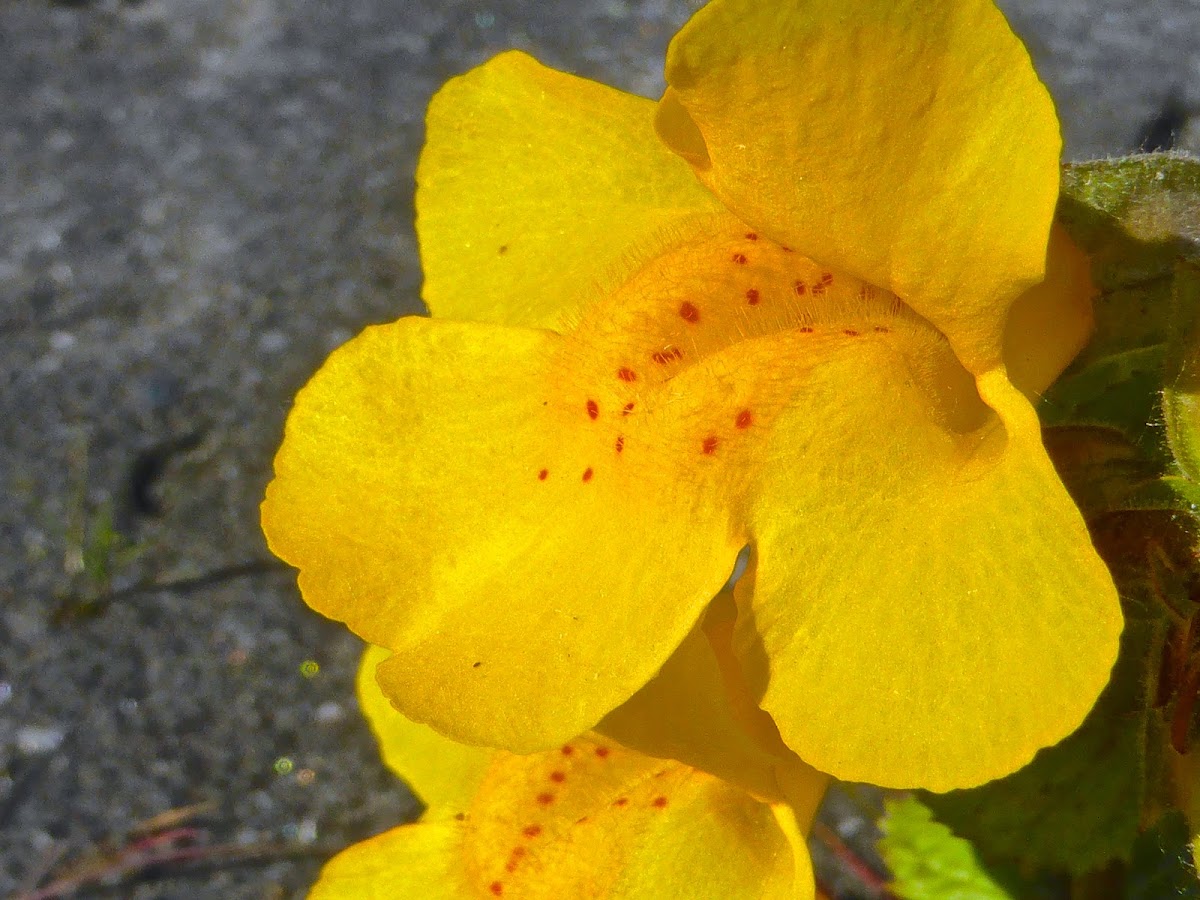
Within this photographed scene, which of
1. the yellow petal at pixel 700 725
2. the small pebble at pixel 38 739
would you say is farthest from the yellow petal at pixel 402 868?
the small pebble at pixel 38 739

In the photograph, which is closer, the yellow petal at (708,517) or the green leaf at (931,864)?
the yellow petal at (708,517)

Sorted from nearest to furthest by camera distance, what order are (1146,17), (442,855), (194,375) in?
(442,855), (194,375), (1146,17)

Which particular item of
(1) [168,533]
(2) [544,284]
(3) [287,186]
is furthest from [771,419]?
(3) [287,186]

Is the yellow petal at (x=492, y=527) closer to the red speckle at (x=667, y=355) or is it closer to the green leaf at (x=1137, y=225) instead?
the red speckle at (x=667, y=355)

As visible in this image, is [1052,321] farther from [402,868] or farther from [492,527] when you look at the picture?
[402,868]

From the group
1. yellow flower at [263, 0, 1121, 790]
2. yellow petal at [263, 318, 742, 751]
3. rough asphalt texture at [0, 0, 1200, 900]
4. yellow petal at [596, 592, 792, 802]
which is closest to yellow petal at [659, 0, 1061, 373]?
yellow flower at [263, 0, 1121, 790]

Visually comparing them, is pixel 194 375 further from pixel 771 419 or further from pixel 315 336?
pixel 771 419
